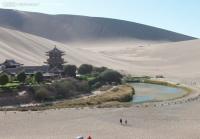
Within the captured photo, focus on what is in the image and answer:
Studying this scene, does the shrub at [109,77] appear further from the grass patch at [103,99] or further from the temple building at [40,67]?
the grass patch at [103,99]

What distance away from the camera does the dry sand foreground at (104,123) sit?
27.6 metres

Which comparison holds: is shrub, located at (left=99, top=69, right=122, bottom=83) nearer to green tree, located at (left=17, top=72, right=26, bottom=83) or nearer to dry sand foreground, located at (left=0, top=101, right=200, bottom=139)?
green tree, located at (left=17, top=72, right=26, bottom=83)

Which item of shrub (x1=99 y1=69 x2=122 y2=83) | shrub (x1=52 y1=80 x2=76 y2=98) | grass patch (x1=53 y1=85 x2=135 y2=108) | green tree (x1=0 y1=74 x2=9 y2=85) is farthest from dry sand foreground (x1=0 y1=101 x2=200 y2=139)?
shrub (x1=99 y1=69 x2=122 y2=83)

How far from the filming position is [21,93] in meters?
42.7

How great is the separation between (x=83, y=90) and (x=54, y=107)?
10.9m

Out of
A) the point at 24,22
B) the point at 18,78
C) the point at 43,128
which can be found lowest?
the point at 43,128

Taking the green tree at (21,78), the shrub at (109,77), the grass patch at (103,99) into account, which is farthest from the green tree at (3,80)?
the shrub at (109,77)

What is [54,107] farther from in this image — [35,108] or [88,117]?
[88,117]

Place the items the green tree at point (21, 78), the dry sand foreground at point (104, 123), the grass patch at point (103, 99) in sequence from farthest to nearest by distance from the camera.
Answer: the green tree at point (21, 78)
the grass patch at point (103, 99)
the dry sand foreground at point (104, 123)

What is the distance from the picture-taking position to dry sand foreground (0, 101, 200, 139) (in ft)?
90.4

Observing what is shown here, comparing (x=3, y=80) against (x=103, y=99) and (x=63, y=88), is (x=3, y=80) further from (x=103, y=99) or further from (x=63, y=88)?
(x=103, y=99)

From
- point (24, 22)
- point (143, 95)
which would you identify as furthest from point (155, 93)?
point (24, 22)

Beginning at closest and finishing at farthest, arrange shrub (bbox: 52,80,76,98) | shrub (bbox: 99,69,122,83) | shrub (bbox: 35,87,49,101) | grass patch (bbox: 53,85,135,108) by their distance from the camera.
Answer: grass patch (bbox: 53,85,135,108), shrub (bbox: 35,87,49,101), shrub (bbox: 52,80,76,98), shrub (bbox: 99,69,122,83)

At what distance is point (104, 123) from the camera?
104 feet
